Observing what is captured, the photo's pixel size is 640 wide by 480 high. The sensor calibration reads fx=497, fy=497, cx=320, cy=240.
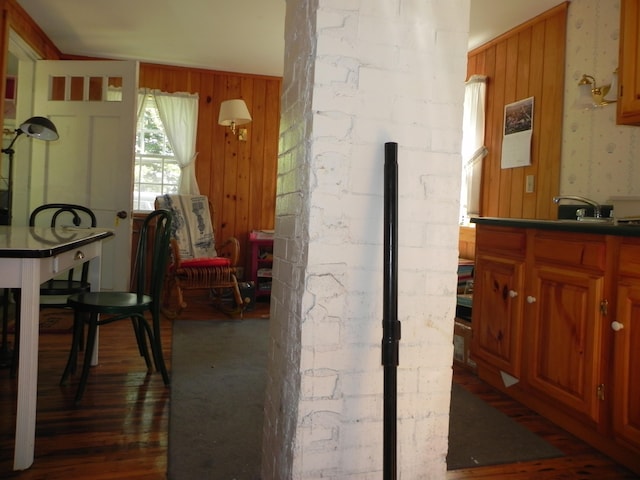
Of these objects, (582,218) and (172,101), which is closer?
(582,218)

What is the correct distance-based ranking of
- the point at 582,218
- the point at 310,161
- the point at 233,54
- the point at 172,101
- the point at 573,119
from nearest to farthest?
1. the point at 310,161
2. the point at 582,218
3. the point at 573,119
4. the point at 233,54
5. the point at 172,101

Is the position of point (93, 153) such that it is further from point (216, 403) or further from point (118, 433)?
point (118, 433)

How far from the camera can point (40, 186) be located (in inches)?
158

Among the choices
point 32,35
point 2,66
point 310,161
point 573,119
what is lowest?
point 310,161

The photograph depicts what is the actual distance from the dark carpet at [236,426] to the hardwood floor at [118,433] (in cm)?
6

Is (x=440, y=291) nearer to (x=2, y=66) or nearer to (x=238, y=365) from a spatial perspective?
(x=238, y=365)

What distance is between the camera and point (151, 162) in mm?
4984

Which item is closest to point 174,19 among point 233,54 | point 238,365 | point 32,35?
point 233,54

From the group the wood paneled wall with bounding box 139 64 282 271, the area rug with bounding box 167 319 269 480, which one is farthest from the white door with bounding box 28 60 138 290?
the wood paneled wall with bounding box 139 64 282 271

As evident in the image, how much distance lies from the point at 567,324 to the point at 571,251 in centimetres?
29

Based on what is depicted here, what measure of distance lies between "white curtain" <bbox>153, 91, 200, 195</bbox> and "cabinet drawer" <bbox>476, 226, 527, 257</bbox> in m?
3.21

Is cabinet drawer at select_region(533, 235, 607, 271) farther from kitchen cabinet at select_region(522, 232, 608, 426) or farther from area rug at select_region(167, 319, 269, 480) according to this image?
area rug at select_region(167, 319, 269, 480)

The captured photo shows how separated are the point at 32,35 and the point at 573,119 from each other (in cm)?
408

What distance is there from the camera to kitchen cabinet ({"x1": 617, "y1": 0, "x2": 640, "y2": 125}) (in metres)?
2.15
